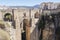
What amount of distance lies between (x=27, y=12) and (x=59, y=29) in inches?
563

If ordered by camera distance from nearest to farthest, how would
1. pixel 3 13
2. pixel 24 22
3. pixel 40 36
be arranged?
pixel 40 36 < pixel 24 22 < pixel 3 13

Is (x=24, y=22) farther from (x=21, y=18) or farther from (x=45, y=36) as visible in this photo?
(x=45, y=36)

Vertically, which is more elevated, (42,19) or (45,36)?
(42,19)

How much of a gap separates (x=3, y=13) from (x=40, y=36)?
11.7m

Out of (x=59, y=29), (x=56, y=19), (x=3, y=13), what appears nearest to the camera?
(x=59, y=29)

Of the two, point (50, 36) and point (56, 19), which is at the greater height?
point (56, 19)

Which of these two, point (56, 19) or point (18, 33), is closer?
point (56, 19)

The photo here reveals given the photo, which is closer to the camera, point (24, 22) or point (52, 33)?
point (52, 33)

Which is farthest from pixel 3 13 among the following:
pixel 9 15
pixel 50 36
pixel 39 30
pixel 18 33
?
pixel 50 36

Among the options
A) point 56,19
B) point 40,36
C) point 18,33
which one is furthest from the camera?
point 18,33

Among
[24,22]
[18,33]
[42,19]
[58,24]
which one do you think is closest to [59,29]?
[58,24]

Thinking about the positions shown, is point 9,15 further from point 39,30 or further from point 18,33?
point 39,30

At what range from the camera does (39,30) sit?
47.9 feet

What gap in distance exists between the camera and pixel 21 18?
79.4 feet
